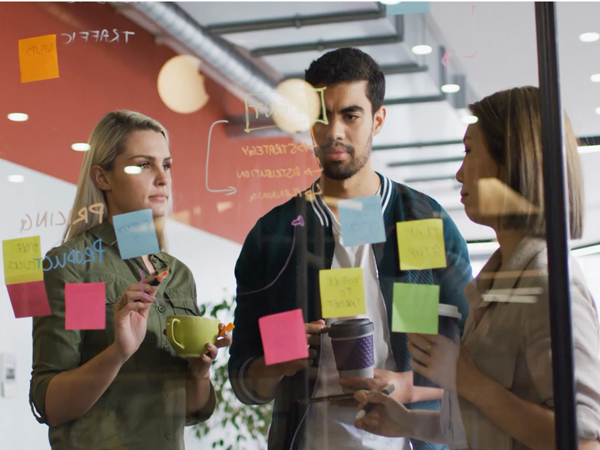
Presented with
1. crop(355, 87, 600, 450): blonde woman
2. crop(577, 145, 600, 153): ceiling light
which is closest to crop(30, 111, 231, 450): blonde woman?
crop(355, 87, 600, 450): blonde woman

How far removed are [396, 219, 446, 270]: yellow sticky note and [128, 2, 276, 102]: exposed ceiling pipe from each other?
1.83 ft

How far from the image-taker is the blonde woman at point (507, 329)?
1.40m

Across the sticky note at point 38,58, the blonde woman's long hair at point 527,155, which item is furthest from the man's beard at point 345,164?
the sticky note at point 38,58

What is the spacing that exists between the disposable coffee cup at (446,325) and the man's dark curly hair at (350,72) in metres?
0.50

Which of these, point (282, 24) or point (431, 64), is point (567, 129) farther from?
point (282, 24)

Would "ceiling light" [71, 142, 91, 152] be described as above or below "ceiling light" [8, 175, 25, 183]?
above

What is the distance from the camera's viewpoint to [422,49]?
165 centimetres

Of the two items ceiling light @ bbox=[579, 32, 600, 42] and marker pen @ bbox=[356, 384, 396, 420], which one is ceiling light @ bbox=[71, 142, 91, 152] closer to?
marker pen @ bbox=[356, 384, 396, 420]

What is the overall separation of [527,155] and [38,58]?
1.27 metres

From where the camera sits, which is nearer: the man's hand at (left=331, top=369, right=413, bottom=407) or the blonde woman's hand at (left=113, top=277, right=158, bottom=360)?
the man's hand at (left=331, top=369, right=413, bottom=407)

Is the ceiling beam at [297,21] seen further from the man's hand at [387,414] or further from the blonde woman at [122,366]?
the man's hand at [387,414]

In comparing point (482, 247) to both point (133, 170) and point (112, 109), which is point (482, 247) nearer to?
point (133, 170)

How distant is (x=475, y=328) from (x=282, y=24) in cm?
90

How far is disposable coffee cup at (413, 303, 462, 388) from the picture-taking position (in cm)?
148
